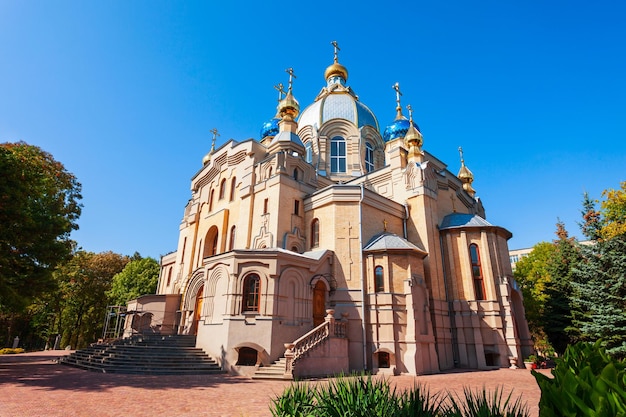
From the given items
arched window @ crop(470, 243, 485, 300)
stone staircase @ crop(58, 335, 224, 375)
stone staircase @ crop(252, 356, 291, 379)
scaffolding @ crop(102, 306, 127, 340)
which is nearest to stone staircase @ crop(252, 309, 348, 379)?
stone staircase @ crop(252, 356, 291, 379)

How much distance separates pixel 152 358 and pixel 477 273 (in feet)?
59.5

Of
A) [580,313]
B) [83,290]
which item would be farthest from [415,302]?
[83,290]

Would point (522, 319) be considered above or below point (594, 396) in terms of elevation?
above

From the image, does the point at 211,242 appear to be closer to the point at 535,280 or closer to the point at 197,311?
the point at 197,311

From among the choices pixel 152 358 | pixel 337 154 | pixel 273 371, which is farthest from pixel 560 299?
pixel 152 358

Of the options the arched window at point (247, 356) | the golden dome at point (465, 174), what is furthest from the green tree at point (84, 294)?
the golden dome at point (465, 174)

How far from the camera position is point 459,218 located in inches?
901

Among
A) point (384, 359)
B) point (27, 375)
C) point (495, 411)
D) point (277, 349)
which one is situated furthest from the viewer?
point (384, 359)

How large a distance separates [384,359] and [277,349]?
5777mm

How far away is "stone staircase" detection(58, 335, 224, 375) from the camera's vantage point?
1493 centimetres

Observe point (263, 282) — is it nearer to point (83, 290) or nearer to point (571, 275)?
point (571, 275)

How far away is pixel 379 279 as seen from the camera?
19094mm

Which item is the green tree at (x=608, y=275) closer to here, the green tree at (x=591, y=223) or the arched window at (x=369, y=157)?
the green tree at (x=591, y=223)

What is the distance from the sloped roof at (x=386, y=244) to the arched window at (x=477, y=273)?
162 inches
